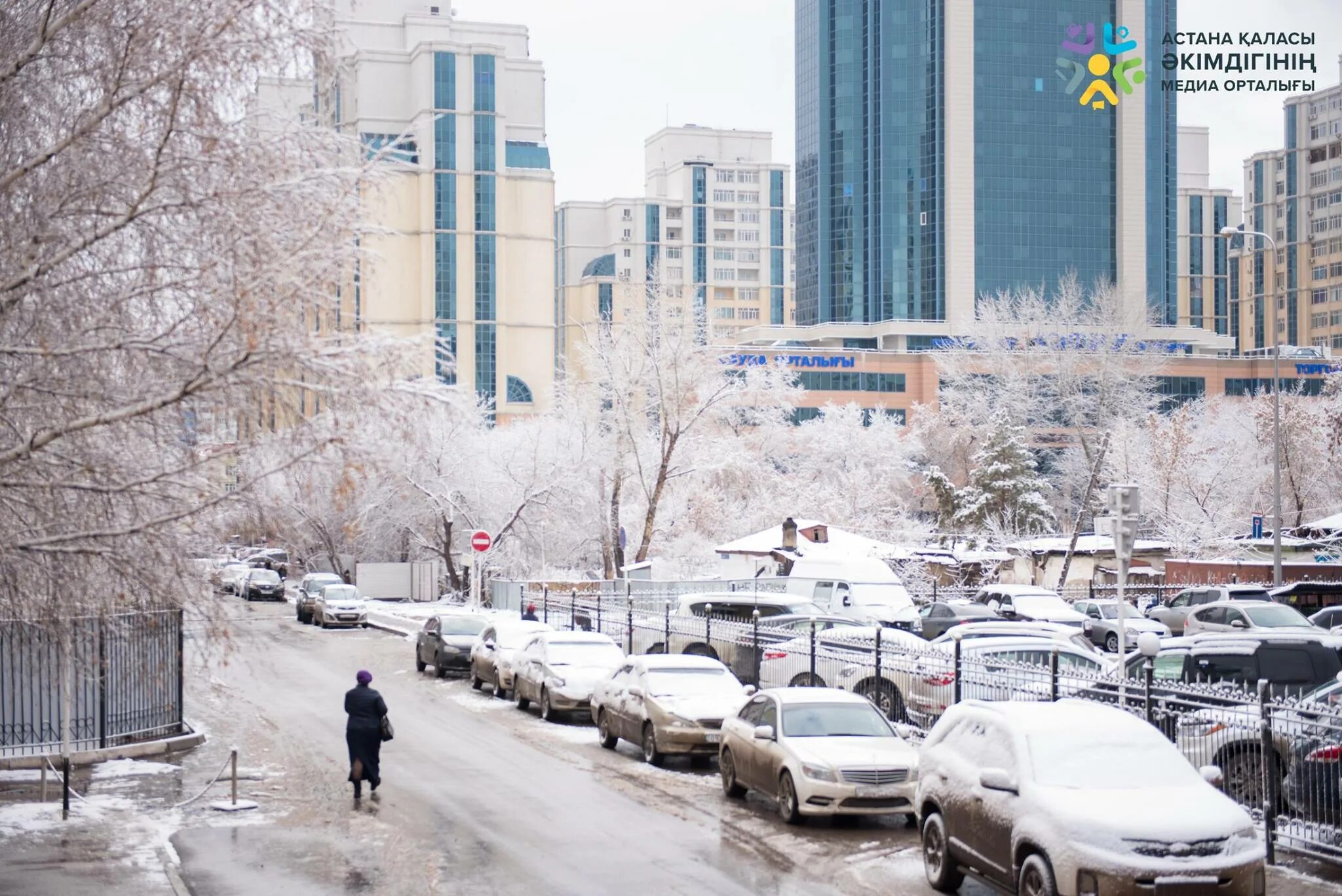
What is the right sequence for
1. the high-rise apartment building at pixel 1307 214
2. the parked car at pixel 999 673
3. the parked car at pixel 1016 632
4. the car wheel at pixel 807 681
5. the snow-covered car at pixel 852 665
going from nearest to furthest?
the parked car at pixel 999 673 → the snow-covered car at pixel 852 665 → the car wheel at pixel 807 681 → the parked car at pixel 1016 632 → the high-rise apartment building at pixel 1307 214

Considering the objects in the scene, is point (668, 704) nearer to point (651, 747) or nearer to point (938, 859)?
point (651, 747)

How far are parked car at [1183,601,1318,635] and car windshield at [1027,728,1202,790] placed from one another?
2200cm

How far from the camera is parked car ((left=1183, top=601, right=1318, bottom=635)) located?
3306cm

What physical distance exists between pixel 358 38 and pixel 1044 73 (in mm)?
65734

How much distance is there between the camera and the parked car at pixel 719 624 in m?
26.7

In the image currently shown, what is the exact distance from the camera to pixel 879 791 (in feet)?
51.4

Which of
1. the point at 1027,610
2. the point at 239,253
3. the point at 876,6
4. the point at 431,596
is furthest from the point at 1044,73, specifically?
the point at 239,253

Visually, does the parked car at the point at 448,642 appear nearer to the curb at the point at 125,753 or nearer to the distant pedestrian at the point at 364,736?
the curb at the point at 125,753

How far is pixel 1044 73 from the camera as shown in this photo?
14262 cm

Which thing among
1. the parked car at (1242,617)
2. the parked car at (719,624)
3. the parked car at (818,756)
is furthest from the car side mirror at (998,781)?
the parked car at (1242,617)

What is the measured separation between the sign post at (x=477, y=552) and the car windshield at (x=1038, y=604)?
15277 millimetres

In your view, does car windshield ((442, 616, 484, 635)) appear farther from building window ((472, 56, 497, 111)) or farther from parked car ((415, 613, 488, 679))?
building window ((472, 56, 497, 111))

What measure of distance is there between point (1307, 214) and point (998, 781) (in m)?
185

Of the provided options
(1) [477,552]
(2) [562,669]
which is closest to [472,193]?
(1) [477,552]
